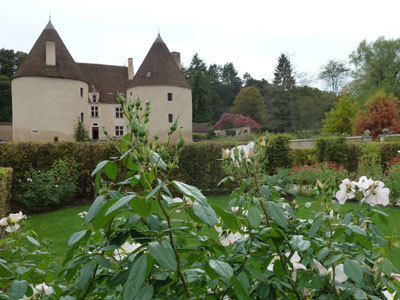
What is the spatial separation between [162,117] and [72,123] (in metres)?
6.97

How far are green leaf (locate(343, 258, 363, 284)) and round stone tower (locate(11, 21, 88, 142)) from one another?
2694 centimetres

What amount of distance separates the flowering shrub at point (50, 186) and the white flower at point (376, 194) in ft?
Result: 29.0

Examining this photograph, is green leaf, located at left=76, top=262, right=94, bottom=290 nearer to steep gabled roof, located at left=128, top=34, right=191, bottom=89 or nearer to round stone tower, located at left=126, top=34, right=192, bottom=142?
round stone tower, located at left=126, top=34, right=192, bottom=142

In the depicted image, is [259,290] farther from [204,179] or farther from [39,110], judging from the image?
[39,110]

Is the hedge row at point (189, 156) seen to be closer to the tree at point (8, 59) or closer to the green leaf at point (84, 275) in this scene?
the green leaf at point (84, 275)

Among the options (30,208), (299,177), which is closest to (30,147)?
(30,208)

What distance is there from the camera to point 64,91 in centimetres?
2586

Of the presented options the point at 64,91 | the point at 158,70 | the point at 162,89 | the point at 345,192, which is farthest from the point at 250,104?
the point at 345,192

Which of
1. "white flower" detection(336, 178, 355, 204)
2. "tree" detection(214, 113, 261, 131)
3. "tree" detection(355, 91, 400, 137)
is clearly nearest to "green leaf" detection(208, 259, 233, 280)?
"white flower" detection(336, 178, 355, 204)

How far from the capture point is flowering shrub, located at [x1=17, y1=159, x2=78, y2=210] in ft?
29.3

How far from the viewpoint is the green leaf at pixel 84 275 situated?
98 centimetres

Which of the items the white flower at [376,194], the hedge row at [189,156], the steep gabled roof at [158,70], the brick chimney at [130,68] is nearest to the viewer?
the white flower at [376,194]

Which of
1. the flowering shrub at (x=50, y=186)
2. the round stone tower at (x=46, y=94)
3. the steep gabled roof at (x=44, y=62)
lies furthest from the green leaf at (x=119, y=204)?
the steep gabled roof at (x=44, y=62)

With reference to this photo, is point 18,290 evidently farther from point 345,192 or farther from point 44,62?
point 44,62
